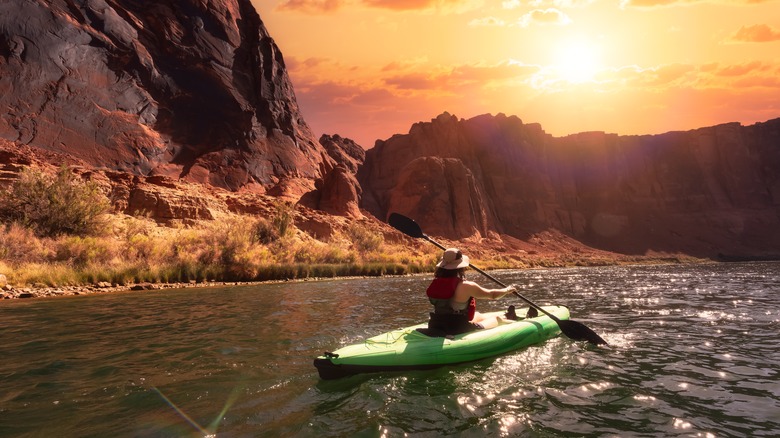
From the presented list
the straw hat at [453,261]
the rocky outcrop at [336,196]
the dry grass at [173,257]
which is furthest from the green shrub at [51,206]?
the rocky outcrop at [336,196]

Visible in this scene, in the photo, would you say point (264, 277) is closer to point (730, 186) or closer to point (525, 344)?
point (525, 344)

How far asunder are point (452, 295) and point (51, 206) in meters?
20.4

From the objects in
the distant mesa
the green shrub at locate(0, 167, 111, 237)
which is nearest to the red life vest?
the green shrub at locate(0, 167, 111, 237)

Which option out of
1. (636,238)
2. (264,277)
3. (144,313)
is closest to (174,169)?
(264,277)

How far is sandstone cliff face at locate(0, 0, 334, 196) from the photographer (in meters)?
39.2

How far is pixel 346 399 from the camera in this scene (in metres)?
5.23

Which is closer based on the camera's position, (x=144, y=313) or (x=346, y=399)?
→ (x=346, y=399)

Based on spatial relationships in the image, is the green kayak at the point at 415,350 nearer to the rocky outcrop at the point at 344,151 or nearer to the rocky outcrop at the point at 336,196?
the rocky outcrop at the point at 336,196

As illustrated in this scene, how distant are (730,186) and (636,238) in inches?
932

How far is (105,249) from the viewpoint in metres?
19.1

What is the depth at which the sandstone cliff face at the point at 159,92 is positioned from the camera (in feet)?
129

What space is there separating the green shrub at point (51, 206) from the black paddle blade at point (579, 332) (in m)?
20.7

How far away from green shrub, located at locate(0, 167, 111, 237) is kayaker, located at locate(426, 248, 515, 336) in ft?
64.3

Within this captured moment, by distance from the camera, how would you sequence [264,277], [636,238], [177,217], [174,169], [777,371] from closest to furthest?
[777,371], [264,277], [177,217], [174,169], [636,238]
